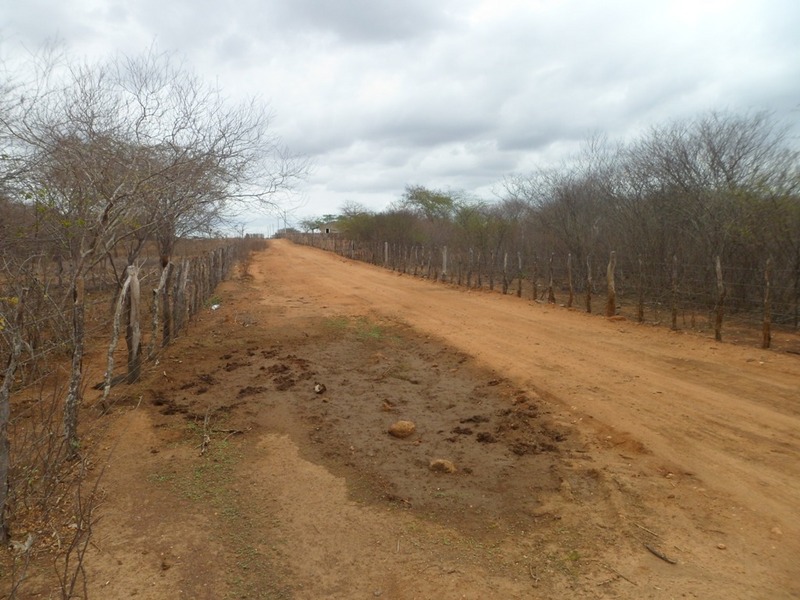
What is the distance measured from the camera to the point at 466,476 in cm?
469

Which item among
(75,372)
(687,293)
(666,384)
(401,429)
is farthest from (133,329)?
(687,293)

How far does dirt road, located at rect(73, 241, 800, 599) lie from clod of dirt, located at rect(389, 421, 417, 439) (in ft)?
0.38

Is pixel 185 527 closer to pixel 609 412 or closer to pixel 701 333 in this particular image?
pixel 609 412

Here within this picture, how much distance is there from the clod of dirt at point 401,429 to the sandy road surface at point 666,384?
5.81 ft

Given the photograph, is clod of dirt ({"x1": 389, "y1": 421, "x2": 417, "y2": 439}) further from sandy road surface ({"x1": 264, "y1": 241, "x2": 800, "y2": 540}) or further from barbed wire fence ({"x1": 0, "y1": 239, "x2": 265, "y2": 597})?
barbed wire fence ({"x1": 0, "y1": 239, "x2": 265, "y2": 597})

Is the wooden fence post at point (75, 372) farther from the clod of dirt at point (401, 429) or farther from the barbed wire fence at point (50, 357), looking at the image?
the clod of dirt at point (401, 429)

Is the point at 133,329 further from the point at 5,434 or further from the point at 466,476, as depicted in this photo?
the point at 466,476

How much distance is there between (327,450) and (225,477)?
983mm

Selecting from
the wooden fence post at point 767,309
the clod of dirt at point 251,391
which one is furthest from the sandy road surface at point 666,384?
the clod of dirt at point 251,391


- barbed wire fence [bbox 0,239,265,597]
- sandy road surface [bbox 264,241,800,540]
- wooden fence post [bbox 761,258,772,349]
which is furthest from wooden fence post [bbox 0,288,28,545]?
wooden fence post [bbox 761,258,772,349]

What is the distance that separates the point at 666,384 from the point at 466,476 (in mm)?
3541

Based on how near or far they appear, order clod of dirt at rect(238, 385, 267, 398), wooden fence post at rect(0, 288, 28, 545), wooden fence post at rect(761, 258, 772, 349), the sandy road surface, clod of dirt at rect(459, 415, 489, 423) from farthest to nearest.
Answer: wooden fence post at rect(761, 258, 772, 349) < clod of dirt at rect(238, 385, 267, 398) < clod of dirt at rect(459, 415, 489, 423) < the sandy road surface < wooden fence post at rect(0, 288, 28, 545)

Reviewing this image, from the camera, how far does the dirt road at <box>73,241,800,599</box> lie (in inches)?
134

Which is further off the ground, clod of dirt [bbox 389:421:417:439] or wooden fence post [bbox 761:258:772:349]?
wooden fence post [bbox 761:258:772:349]
